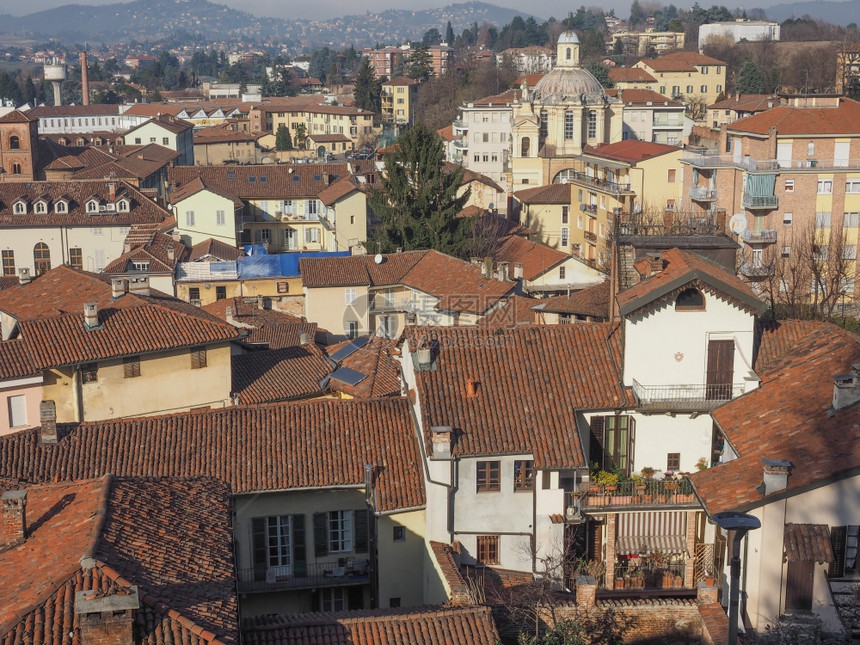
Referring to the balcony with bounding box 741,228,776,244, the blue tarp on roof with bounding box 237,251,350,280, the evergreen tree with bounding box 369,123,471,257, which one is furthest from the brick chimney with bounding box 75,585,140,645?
the balcony with bounding box 741,228,776,244

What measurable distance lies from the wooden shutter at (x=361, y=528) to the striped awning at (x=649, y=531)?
469 cm

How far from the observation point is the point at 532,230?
58844mm

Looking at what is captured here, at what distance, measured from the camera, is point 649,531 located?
807 inches

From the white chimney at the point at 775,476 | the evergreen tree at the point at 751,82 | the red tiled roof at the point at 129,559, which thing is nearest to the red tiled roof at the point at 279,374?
the red tiled roof at the point at 129,559

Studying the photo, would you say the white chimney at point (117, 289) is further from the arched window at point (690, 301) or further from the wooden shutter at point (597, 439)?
the arched window at point (690, 301)

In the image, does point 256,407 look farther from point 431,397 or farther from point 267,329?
point 267,329

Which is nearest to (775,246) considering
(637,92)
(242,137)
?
(637,92)

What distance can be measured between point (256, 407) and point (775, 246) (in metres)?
28.5

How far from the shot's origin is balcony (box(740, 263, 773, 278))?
129ft

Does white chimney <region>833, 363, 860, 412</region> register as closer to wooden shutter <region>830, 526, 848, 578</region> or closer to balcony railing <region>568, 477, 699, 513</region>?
wooden shutter <region>830, 526, 848, 578</region>

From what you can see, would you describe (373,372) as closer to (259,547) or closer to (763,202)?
(259,547)

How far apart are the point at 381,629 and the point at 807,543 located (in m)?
6.75

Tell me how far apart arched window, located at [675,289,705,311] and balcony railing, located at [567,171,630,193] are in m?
32.4

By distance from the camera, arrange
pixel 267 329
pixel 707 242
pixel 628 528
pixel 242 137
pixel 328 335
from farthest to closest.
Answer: pixel 242 137 → pixel 328 335 → pixel 267 329 → pixel 707 242 → pixel 628 528
